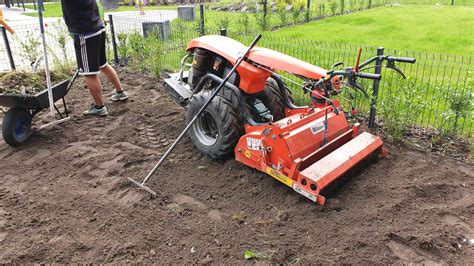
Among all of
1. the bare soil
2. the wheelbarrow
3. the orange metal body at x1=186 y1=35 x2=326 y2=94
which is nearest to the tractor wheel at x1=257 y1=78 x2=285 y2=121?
the orange metal body at x1=186 y1=35 x2=326 y2=94

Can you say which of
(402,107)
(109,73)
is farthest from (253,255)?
(109,73)

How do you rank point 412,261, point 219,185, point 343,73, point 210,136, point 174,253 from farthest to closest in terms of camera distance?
point 210,136, point 219,185, point 343,73, point 174,253, point 412,261

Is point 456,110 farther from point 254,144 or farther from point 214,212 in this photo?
→ point 214,212

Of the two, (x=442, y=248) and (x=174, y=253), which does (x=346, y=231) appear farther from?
(x=174, y=253)

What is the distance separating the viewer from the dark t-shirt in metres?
5.31

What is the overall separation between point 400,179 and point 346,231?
108cm

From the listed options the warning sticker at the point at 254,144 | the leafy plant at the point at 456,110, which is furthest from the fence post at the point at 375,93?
the warning sticker at the point at 254,144

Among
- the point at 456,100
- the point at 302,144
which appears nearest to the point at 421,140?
the point at 456,100

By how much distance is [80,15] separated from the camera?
536cm

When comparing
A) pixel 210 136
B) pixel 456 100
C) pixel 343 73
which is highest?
pixel 343 73

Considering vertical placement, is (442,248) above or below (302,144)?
below

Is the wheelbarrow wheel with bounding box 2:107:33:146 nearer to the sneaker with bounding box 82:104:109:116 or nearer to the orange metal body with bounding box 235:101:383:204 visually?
the sneaker with bounding box 82:104:109:116

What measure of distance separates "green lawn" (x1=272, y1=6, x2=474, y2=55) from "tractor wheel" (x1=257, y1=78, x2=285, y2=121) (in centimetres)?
553

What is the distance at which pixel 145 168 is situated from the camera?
A: 442cm
